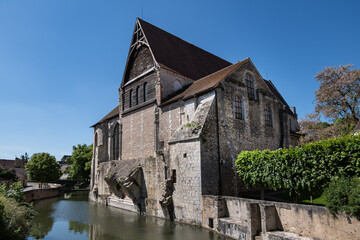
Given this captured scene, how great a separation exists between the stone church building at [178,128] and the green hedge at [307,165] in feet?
7.78

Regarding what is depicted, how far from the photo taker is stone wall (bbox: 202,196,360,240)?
8.53 m

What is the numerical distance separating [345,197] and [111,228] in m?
11.8

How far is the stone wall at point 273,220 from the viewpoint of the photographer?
28.0 ft

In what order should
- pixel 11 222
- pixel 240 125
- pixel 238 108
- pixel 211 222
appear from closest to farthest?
pixel 11 222, pixel 211 222, pixel 240 125, pixel 238 108

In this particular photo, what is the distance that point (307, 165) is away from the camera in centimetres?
1162

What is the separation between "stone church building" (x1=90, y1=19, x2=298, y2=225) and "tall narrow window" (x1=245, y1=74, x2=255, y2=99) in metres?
0.08

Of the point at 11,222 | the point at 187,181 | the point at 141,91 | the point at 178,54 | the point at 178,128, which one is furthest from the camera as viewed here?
the point at 178,54

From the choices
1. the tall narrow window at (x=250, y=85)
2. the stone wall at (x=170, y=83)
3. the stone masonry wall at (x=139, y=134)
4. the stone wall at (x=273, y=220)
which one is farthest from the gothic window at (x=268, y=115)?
the stone wall at (x=273, y=220)

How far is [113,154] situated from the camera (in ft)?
86.6

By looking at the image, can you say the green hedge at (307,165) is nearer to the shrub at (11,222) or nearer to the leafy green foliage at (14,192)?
the shrub at (11,222)

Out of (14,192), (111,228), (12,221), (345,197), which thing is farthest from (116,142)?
(345,197)

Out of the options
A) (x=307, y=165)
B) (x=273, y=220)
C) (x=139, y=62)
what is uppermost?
(x=139, y=62)

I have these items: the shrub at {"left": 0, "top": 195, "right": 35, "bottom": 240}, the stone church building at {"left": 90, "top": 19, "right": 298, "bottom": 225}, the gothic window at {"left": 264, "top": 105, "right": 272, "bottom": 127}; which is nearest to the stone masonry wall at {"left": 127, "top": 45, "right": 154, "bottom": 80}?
the stone church building at {"left": 90, "top": 19, "right": 298, "bottom": 225}

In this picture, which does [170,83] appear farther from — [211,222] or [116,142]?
[211,222]
